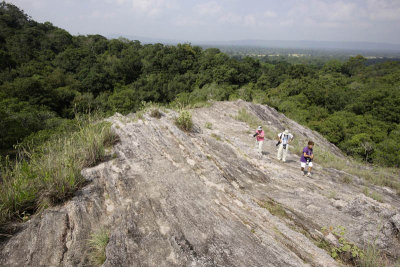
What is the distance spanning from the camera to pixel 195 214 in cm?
438

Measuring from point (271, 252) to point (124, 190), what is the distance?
11.4 ft

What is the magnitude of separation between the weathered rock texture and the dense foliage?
34.2 feet

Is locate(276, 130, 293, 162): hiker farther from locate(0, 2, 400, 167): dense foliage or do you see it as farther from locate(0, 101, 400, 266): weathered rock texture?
locate(0, 2, 400, 167): dense foliage

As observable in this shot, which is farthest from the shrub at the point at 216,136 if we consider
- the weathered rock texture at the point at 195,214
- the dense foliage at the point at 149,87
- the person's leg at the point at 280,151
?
the dense foliage at the point at 149,87

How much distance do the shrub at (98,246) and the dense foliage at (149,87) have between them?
13.2 metres

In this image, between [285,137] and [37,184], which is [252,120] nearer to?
[285,137]

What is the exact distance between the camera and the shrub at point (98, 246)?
3316mm

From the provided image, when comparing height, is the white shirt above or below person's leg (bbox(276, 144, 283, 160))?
above

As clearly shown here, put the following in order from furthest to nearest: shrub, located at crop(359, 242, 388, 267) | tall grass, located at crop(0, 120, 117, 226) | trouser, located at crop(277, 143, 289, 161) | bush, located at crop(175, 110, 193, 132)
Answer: bush, located at crop(175, 110, 193, 132)
trouser, located at crop(277, 143, 289, 161)
tall grass, located at crop(0, 120, 117, 226)
shrub, located at crop(359, 242, 388, 267)

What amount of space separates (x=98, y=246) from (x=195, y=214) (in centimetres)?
188

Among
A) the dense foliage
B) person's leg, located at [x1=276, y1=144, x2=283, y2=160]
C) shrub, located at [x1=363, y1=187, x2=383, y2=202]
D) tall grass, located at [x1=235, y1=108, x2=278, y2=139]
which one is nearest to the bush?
person's leg, located at [x1=276, y1=144, x2=283, y2=160]

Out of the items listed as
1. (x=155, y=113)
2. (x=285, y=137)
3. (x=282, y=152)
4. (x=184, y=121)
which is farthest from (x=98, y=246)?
(x=282, y=152)

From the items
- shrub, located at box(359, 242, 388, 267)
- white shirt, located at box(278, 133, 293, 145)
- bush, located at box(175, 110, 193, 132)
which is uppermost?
bush, located at box(175, 110, 193, 132)

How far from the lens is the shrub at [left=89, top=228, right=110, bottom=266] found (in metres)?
3.32
